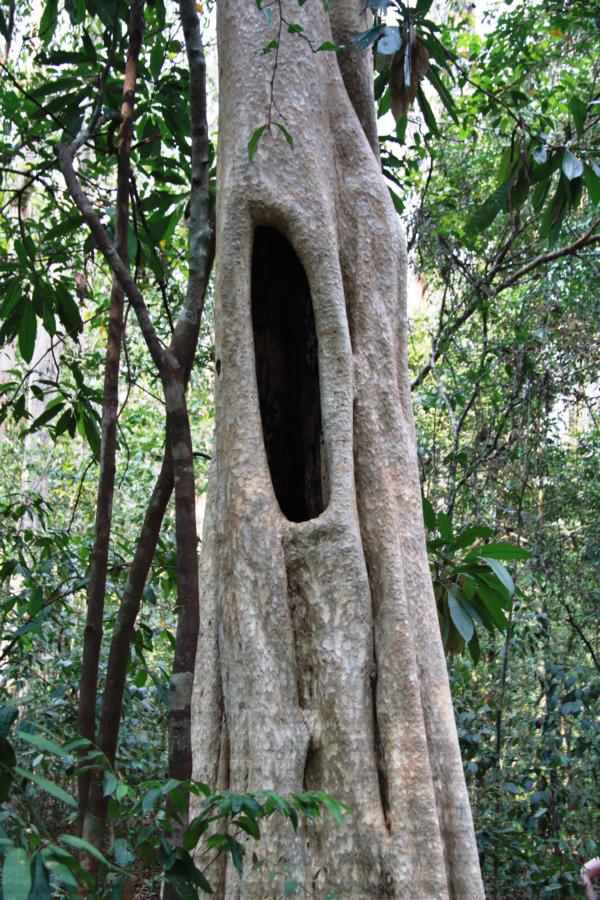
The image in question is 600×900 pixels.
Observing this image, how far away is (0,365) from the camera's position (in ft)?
43.8

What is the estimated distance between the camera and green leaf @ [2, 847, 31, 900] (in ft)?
3.43

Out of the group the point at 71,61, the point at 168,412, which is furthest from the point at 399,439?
the point at 71,61

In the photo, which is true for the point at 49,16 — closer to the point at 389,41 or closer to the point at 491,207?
the point at 389,41

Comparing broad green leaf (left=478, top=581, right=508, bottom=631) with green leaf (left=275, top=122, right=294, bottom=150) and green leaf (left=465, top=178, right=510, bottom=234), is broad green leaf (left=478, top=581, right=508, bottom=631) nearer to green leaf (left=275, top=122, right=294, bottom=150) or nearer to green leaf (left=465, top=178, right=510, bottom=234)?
green leaf (left=465, top=178, right=510, bottom=234)

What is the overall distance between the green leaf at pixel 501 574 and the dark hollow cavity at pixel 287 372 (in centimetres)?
98

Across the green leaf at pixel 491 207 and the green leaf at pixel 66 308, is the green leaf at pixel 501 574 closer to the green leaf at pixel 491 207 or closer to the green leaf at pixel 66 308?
the green leaf at pixel 491 207

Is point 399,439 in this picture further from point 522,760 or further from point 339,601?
point 522,760

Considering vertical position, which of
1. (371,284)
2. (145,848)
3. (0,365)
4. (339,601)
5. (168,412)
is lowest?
(145,848)

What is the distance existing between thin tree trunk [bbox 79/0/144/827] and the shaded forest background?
369 mm

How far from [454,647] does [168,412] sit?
1865 mm

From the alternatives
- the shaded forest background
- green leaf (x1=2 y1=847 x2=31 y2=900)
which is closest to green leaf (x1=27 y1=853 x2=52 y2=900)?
green leaf (x1=2 y1=847 x2=31 y2=900)

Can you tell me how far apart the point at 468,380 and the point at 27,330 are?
319 cm

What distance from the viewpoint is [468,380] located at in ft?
20.0

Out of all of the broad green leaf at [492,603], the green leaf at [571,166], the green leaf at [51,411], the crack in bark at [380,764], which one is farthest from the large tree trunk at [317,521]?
the green leaf at [51,411]
